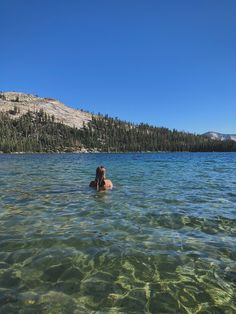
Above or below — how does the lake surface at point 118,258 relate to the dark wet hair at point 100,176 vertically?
below

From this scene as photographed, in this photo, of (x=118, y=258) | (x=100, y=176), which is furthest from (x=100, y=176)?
(x=118, y=258)

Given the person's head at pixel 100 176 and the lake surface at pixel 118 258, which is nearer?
the lake surface at pixel 118 258

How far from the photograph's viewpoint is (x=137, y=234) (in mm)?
12977

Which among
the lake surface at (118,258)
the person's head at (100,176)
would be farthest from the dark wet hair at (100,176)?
the lake surface at (118,258)

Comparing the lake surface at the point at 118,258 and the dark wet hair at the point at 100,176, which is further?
the dark wet hair at the point at 100,176

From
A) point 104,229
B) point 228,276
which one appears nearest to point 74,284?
point 228,276

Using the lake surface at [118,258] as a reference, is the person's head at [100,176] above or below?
above

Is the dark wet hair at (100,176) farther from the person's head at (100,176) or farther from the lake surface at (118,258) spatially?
the lake surface at (118,258)

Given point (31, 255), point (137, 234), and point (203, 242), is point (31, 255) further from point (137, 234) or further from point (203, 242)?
point (203, 242)

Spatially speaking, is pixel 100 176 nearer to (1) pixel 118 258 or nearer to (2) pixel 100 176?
(2) pixel 100 176

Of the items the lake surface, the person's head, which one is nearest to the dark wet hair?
the person's head

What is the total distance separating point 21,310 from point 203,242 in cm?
715

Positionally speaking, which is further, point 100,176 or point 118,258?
point 100,176

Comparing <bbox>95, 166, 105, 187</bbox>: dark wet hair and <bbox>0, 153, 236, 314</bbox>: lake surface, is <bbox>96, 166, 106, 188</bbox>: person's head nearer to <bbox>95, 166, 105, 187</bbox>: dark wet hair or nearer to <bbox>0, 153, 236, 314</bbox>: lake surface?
<bbox>95, 166, 105, 187</bbox>: dark wet hair
